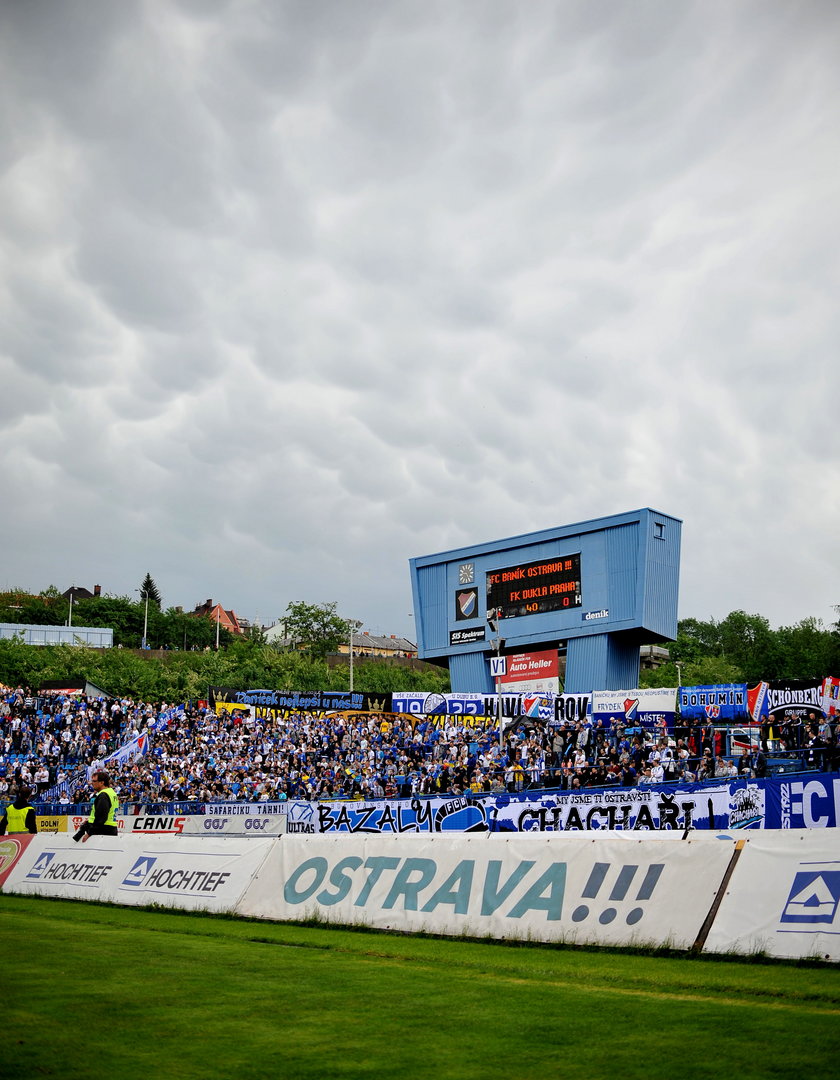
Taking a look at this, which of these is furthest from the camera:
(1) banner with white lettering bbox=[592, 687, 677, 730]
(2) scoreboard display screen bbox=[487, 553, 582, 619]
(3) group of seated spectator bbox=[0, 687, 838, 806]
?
(2) scoreboard display screen bbox=[487, 553, 582, 619]

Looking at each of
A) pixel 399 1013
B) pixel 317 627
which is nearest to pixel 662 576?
pixel 399 1013

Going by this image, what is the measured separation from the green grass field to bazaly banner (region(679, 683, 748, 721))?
1101 inches

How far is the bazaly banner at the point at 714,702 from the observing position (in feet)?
127

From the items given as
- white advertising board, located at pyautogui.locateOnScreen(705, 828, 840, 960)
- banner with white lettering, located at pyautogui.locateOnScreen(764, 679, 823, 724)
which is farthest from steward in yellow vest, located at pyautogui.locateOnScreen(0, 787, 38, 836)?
banner with white lettering, located at pyautogui.locateOnScreen(764, 679, 823, 724)

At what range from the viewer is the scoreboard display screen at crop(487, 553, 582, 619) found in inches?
1831

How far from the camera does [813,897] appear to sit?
11016 mm

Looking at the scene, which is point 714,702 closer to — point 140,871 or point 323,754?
point 323,754

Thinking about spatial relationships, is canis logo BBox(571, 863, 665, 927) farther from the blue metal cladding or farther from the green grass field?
the blue metal cladding

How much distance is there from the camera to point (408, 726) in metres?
47.6

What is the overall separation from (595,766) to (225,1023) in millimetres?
23682

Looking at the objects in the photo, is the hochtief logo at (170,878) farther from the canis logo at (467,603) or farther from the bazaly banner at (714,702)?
the canis logo at (467,603)

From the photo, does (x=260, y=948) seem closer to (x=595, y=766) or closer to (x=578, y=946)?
(x=578, y=946)

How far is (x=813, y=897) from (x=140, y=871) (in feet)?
41.5

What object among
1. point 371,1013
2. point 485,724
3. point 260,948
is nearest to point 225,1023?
point 371,1013
